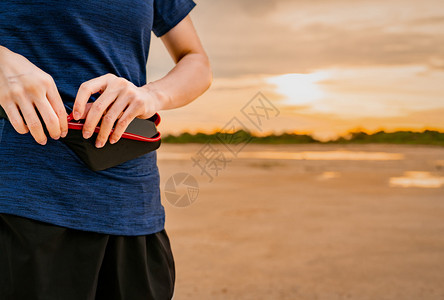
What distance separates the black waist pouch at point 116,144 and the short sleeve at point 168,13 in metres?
0.32

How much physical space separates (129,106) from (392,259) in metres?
3.73

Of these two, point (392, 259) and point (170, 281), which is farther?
point (392, 259)

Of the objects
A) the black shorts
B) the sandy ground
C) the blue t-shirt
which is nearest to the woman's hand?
the blue t-shirt

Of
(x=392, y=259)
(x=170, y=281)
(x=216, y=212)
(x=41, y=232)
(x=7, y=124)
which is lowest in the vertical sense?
(x=216, y=212)

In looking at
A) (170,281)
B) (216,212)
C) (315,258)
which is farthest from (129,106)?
(216,212)

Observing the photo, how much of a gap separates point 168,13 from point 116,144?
1.38ft

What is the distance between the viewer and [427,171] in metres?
10.0

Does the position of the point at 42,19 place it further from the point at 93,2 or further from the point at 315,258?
the point at 315,258

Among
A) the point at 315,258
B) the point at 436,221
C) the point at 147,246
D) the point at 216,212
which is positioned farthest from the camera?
the point at 216,212

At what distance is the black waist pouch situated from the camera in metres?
0.82
